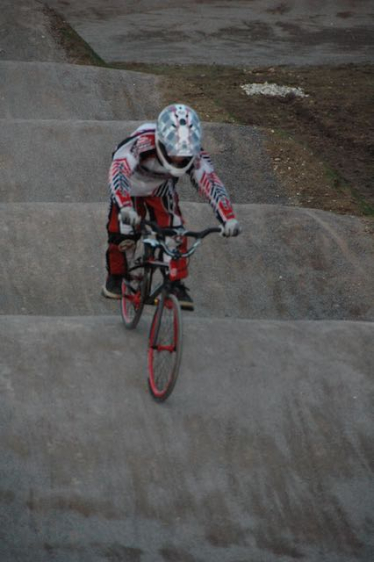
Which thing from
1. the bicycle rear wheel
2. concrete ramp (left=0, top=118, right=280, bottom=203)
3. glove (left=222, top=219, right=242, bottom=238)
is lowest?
concrete ramp (left=0, top=118, right=280, bottom=203)

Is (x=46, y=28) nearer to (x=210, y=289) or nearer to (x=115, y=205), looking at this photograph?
(x=210, y=289)

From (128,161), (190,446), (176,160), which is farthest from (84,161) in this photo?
(190,446)

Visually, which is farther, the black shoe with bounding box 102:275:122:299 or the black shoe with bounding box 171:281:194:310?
the black shoe with bounding box 102:275:122:299

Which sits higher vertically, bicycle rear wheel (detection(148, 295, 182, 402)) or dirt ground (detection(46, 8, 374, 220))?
bicycle rear wheel (detection(148, 295, 182, 402))

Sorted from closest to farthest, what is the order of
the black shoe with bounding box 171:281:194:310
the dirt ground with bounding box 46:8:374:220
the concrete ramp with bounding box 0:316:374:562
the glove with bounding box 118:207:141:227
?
the concrete ramp with bounding box 0:316:374:562
the glove with bounding box 118:207:141:227
the black shoe with bounding box 171:281:194:310
the dirt ground with bounding box 46:8:374:220

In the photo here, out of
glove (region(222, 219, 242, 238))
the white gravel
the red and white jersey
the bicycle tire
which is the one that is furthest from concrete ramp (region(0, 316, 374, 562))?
the white gravel

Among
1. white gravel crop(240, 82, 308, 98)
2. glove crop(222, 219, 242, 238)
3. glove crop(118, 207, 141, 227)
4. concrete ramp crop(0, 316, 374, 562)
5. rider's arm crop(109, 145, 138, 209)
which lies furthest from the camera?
white gravel crop(240, 82, 308, 98)

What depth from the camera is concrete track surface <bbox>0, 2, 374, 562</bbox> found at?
20.2 feet

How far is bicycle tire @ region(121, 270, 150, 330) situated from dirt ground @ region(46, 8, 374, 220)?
656cm

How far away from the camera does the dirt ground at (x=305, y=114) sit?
1514 cm

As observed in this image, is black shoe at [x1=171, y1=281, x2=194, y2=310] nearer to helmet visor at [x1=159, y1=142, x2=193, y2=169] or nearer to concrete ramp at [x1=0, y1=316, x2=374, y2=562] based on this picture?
concrete ramp at [x1=0, y1=316, x2=374, y2=562]

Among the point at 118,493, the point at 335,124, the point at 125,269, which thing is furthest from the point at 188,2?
the point at 118,493

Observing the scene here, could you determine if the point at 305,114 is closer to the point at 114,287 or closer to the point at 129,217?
the point at 114,287

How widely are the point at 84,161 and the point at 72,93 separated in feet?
14.7
